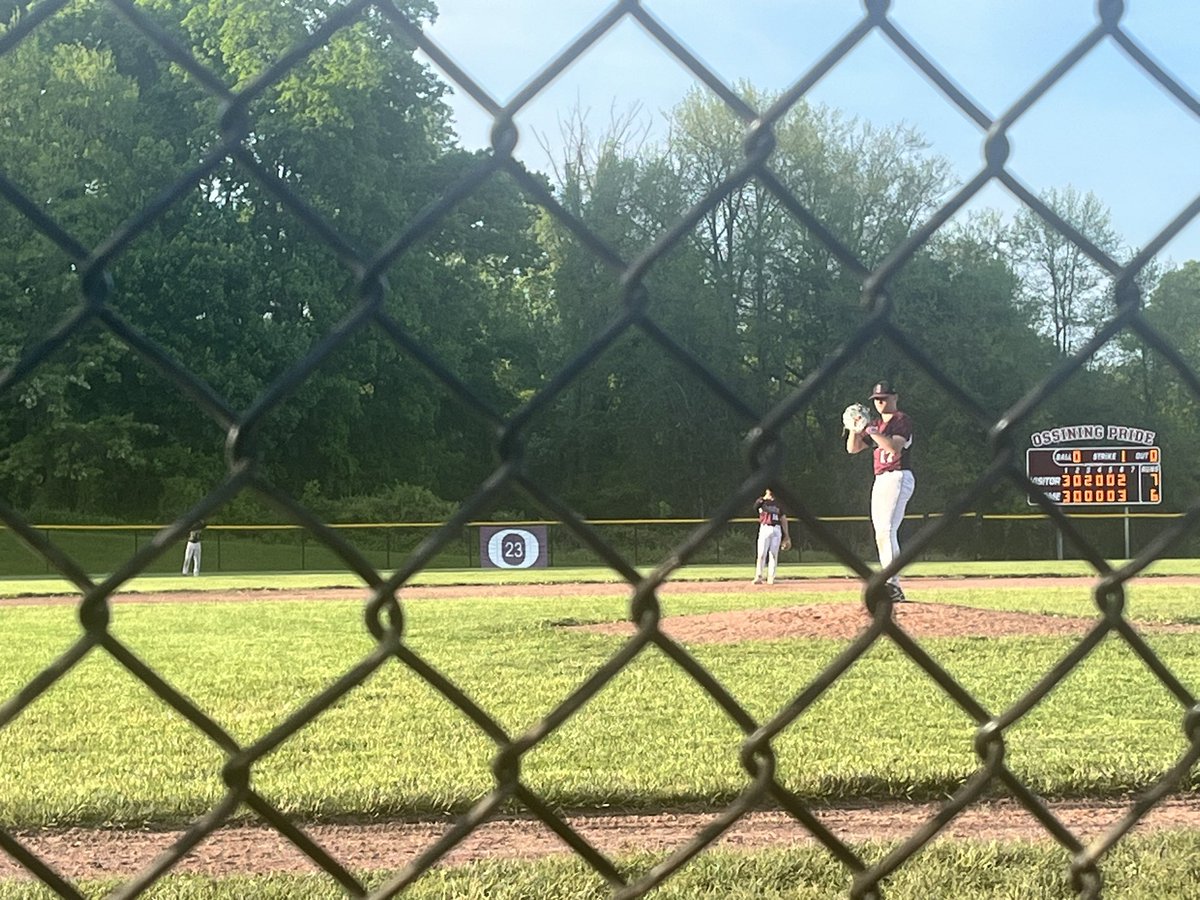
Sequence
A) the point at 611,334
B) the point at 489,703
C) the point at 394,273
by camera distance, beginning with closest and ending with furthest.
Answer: the point at 611,334, the point at 489,703, the point at 394,273

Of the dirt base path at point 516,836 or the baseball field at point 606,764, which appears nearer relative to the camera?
the baseball field at point 606,764

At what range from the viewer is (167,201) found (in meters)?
1.12

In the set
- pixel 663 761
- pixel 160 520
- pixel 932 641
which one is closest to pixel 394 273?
pixel 160 520

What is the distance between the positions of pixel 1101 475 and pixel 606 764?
21196mm

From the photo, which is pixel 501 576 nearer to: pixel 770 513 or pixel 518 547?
pixel 518 547

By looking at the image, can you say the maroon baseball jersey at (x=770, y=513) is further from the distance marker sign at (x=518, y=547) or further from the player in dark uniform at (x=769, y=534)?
the distance marker sign at (x=518, y=547)

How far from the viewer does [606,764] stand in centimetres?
480

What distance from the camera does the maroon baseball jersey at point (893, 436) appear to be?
9633 mm

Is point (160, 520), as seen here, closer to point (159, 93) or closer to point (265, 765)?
point (159, 93)

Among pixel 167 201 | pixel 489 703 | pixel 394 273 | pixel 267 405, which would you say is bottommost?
pixel 489 703

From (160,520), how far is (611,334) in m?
30.1

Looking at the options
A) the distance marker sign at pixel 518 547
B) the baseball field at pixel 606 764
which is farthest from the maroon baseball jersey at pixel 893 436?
the distance marker sign at pixel 518 547

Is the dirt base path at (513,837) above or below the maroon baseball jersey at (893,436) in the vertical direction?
below

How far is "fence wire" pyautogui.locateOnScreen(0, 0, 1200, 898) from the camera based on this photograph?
1132mm
